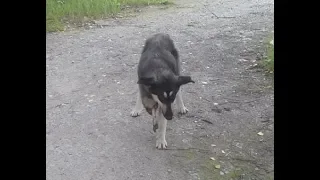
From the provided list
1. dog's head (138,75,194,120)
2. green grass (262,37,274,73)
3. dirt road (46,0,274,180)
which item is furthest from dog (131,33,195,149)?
green grass (262,37,274,73)

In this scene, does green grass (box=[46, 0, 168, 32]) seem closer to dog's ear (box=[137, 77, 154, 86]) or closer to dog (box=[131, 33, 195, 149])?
dog (box=[131, 33, 195, 149])

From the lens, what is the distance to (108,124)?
5.98 meters

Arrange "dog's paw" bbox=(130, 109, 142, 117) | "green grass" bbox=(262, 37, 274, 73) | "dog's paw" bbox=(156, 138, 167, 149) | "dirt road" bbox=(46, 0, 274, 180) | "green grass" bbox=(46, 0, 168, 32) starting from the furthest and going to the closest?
1. "green grass" bbox=(46, 0, 168, 32)
2. "green grass" bbox=(262, 37, 274, 73)
3. "dog's paw" bbox=(130, 109, 142, 117)
4. "dog's paw" bbox=(156, 138, 167, 149)
5. "dirt road" bbox=(46, 0, 274, 180)

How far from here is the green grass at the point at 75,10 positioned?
1065 cm

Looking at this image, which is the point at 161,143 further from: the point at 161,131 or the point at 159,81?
the point at 159,81

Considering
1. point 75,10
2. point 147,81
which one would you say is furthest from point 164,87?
point 75,10

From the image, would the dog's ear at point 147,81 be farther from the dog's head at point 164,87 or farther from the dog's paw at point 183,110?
the dog's paw at point 183,110

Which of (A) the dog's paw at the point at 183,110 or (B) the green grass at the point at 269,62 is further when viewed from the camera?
(B) the green grass at the point at 269,62

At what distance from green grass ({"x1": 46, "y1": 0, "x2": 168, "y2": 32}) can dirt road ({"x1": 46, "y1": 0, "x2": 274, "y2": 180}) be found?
0.75m

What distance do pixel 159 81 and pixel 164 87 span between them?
0.29ft

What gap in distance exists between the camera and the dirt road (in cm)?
506

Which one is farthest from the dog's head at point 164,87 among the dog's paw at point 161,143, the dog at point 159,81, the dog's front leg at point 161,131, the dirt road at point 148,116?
the dirt road at point 148,116
